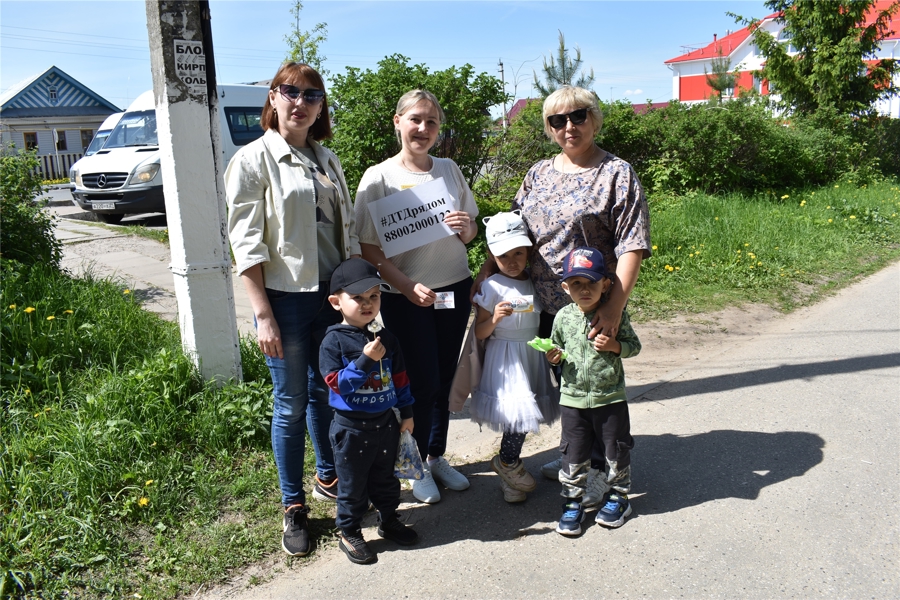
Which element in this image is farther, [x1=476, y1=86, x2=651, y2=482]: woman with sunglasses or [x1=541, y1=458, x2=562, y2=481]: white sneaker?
[x1=541, y1=458, x2=562, y2=481]: white sneaker

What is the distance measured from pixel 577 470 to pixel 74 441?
2.50 m

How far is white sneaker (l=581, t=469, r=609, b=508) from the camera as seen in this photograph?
3293mm

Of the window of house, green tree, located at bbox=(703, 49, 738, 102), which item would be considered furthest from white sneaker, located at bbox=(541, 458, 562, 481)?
the window of house

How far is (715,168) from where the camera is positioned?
12.2m

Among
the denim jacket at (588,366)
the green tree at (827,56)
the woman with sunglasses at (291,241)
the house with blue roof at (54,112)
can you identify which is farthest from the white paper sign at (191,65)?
the house with blue roof at (54,112)

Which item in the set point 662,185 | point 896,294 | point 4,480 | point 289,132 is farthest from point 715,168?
point 4,480

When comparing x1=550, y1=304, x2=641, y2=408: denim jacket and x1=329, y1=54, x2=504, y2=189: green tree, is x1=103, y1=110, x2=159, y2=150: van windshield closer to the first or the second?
x1=329, y1=54, x2=504, y2=189: green tree

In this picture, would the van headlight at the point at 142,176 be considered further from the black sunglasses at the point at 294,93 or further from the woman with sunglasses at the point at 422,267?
the black sunglasses at the point at 294,93

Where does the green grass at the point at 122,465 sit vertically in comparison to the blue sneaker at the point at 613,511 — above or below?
above

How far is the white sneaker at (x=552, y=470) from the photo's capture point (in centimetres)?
374

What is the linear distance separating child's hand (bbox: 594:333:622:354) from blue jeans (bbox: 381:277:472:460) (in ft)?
2.37

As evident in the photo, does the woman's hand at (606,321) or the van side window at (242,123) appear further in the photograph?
the van side window at (242,123)

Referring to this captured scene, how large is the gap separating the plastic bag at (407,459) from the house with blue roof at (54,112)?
29.4 m

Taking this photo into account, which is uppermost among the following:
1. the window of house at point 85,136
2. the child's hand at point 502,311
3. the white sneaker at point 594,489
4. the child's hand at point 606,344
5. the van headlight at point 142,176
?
→ the window of house at point 85,136
